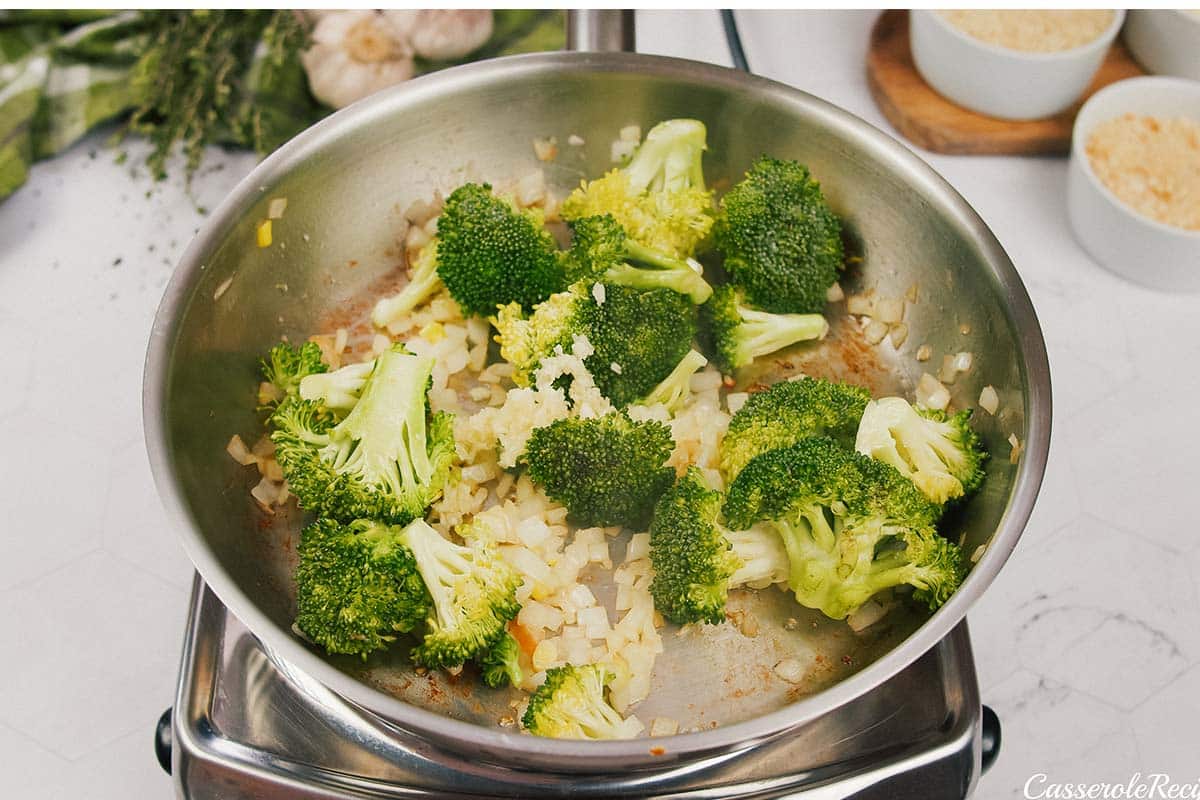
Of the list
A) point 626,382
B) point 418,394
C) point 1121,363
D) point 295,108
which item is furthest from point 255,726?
point 1121,363

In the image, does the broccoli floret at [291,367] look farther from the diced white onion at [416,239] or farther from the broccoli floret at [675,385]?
the broccoli floret at [675,385]

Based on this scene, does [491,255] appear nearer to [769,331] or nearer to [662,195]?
[662,195]

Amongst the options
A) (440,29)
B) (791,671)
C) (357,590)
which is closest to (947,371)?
(791,671)

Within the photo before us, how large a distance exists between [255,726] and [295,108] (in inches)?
43.8

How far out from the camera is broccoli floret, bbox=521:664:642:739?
109 centimetres

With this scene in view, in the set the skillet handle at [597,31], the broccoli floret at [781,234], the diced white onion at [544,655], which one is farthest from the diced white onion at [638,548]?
the skillet handle at [597,31]

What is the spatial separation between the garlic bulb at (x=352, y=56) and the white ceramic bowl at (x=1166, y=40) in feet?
4.23

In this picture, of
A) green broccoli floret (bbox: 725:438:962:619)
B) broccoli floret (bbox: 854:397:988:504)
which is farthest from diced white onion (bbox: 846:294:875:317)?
green broccoli floret (bbox: 725:438:962:619)

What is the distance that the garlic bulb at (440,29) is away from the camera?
180cm

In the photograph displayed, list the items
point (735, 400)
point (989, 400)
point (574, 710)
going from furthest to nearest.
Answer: point (735, 400), point (989, 400), point (574, 710)

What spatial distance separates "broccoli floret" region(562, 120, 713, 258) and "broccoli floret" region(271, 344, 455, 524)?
0.34m

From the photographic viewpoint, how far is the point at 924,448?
49.7 inches

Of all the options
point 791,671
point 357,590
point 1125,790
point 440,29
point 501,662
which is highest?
point 440,29

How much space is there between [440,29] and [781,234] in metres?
0.76
